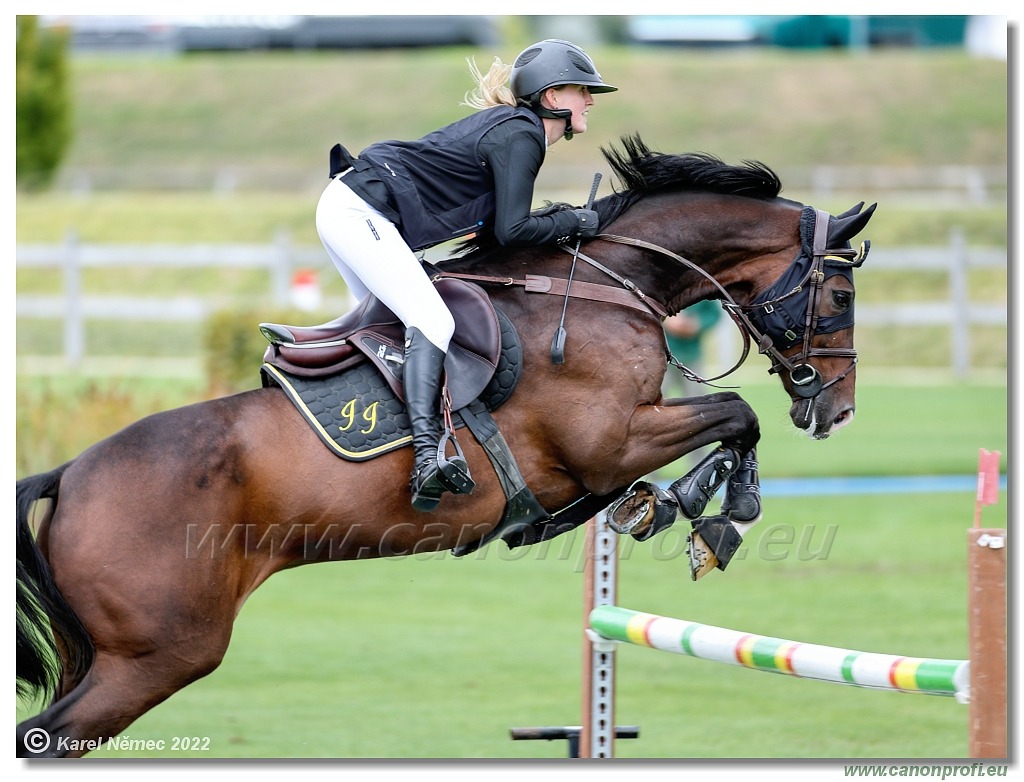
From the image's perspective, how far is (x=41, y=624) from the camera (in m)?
4.18

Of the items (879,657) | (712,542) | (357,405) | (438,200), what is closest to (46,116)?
(438,200)

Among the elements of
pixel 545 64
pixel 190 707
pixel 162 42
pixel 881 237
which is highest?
pixel 162 42

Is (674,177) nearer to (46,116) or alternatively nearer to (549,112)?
(549,112)

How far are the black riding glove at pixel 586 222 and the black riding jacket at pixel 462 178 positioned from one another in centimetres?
20

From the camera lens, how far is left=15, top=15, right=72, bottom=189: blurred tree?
76.8ft

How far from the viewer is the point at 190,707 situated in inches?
245

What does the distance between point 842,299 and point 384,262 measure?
1770 millimetres

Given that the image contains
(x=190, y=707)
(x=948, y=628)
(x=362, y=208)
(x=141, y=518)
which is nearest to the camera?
(x=141, y=518)

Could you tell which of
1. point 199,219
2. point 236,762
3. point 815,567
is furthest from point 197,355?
point 236,762

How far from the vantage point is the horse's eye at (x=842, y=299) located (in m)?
4.74

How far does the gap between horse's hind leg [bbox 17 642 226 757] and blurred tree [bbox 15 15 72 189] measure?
60.1ft

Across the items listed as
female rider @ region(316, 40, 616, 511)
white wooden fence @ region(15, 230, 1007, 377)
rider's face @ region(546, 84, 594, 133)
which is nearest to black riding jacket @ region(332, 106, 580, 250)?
female rider @ region(316, 40, 616, 511)

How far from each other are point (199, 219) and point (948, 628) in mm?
23689
